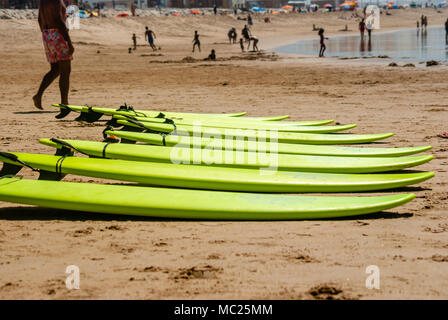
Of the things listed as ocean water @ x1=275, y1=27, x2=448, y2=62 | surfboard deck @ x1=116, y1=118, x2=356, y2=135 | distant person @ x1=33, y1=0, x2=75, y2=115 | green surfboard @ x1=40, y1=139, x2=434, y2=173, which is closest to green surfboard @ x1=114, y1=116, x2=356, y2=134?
surfboard deck @ x1=116, y1=118, x2=356, y2=135

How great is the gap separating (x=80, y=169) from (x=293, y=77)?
10.9m

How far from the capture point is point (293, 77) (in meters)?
14.6

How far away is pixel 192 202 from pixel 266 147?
190 cm

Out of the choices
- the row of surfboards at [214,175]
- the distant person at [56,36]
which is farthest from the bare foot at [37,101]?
the row of surfboards at [214,175]

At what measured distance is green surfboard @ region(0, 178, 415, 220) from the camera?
366 centimetres

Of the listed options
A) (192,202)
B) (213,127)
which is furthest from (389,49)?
(192,202)

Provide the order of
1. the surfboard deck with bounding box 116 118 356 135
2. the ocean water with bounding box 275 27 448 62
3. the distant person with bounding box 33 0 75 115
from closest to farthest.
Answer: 1. the surfboard deck with bounding box 116 118 356 135
2. the distant person with bounding box 33 0 75 115
3. the ocean water with bounding box 275 27 448 62

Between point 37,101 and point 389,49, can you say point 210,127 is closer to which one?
point 37,101

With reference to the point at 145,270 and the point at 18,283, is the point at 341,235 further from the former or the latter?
the point at 18,283

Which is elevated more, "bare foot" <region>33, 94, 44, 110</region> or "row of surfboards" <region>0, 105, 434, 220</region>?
"bare foot" <region>33, 94, 44, 110</region>

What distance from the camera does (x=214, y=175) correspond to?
4.34 m

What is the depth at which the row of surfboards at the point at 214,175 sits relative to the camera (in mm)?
3738

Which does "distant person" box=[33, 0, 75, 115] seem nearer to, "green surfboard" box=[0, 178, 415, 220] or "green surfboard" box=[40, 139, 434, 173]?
"green surfboard" box=[40, 139, 434, 173]

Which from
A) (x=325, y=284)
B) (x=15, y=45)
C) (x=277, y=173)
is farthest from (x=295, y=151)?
(x=15, y=45)
